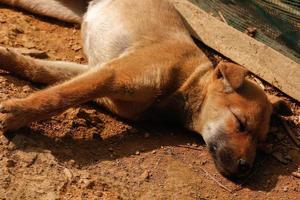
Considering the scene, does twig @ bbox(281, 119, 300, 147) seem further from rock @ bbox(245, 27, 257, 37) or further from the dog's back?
the dog's back

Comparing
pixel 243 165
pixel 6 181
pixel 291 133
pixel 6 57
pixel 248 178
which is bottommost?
pixel 248 178

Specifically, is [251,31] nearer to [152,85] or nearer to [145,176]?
[152,85]

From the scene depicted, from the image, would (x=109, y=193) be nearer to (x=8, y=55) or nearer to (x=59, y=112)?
(x=59, y=112)

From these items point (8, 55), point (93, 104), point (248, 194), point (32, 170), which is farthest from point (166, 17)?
point (32, 170)

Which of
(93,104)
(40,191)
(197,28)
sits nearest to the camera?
(40,191)

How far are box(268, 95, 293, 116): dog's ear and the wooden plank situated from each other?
468 millimetres

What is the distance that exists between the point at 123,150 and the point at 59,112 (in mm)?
676

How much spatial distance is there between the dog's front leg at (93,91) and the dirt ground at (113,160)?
0.18m

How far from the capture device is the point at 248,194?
5.04 metres

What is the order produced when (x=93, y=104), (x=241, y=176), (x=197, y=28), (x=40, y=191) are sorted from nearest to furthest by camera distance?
(x=40, y=191), (x=241, y=176), (x=93, y=104), (x=197, y=28)

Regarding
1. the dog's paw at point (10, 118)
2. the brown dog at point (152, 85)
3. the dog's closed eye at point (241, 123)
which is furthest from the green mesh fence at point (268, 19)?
the dog's paw at point (10, 118)

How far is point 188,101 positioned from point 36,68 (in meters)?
1.52

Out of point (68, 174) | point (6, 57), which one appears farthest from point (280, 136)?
point (6, 57)

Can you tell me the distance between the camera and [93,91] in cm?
494
